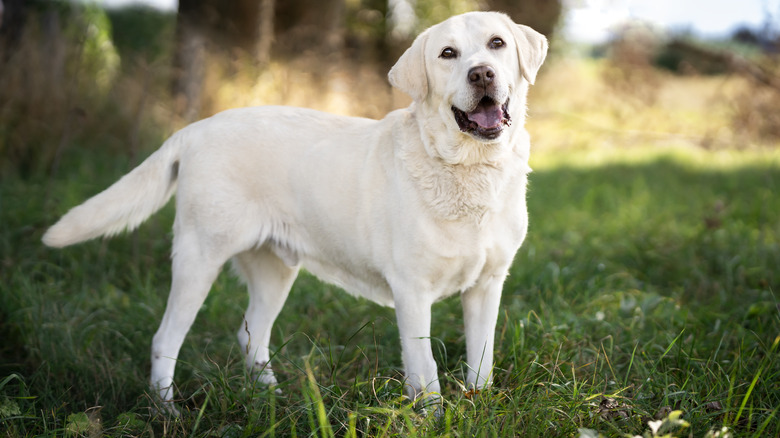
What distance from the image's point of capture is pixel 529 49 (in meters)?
2.62

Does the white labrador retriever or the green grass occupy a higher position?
the white labrador retriever

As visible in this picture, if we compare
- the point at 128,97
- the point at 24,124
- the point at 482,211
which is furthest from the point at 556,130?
the point at 482,211

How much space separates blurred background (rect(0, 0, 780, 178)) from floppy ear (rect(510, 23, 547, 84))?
8.28ft

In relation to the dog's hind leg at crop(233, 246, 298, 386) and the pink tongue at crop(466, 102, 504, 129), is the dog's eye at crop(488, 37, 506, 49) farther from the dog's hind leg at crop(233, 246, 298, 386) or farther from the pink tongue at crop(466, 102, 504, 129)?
the dog's hind leg at crop(233, 246, 298, 386)

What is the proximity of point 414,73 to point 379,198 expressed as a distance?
52 cm

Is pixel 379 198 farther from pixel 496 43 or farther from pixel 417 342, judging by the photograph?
pixel 496 43

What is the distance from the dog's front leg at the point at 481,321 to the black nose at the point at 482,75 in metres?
0.79

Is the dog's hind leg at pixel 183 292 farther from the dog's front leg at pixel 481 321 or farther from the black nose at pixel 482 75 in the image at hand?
the black nose at pixel 482 75

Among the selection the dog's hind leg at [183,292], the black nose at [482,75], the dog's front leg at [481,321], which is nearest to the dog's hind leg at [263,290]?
the dog's hind leg at [183,292]

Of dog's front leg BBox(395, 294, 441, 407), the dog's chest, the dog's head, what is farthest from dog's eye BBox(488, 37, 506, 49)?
dog's front leg BBox(395, 294, 441, 407)

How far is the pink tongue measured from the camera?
8.02 feet

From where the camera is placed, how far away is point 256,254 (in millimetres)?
3271

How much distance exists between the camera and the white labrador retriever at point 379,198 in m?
2.51

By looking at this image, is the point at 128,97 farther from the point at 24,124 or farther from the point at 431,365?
the point at 431,365
